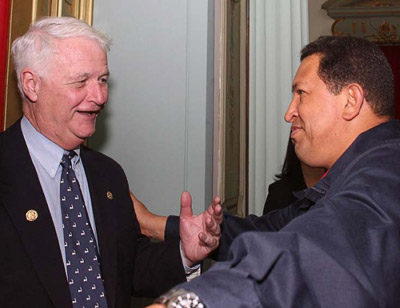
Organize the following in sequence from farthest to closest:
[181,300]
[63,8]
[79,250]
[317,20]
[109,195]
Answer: [317,20]
[63,8]
[109,195]
[79,250]
[181,300]

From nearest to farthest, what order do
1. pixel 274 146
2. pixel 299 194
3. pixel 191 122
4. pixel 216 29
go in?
pixel 299 194, pixel 191 122, pixel 216 29, pixel 274 146

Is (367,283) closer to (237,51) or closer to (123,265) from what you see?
(123,265)

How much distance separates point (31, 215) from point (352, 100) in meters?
0.95

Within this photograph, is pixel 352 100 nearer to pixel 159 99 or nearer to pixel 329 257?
pixel 329 257

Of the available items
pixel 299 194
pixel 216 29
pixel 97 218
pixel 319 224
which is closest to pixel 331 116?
pixel 299 194

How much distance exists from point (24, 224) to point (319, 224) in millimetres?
887

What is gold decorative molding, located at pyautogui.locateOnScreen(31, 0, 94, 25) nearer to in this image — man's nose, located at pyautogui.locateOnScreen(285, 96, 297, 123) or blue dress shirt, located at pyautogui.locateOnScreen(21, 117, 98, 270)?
blue dress shirt, located at pyautogui.locateOnScreen(21, 117, 98, 270)

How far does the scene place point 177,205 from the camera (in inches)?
85.8

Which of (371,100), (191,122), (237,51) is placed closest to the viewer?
(371,100)

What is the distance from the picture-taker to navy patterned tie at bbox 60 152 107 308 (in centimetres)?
139

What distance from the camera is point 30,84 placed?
5.09 ft

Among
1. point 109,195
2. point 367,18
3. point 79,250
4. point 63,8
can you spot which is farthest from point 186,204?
point 367,18

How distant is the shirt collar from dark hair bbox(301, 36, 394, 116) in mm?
845

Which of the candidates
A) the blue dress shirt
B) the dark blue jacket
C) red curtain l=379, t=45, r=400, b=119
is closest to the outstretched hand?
the blue dress shirt
